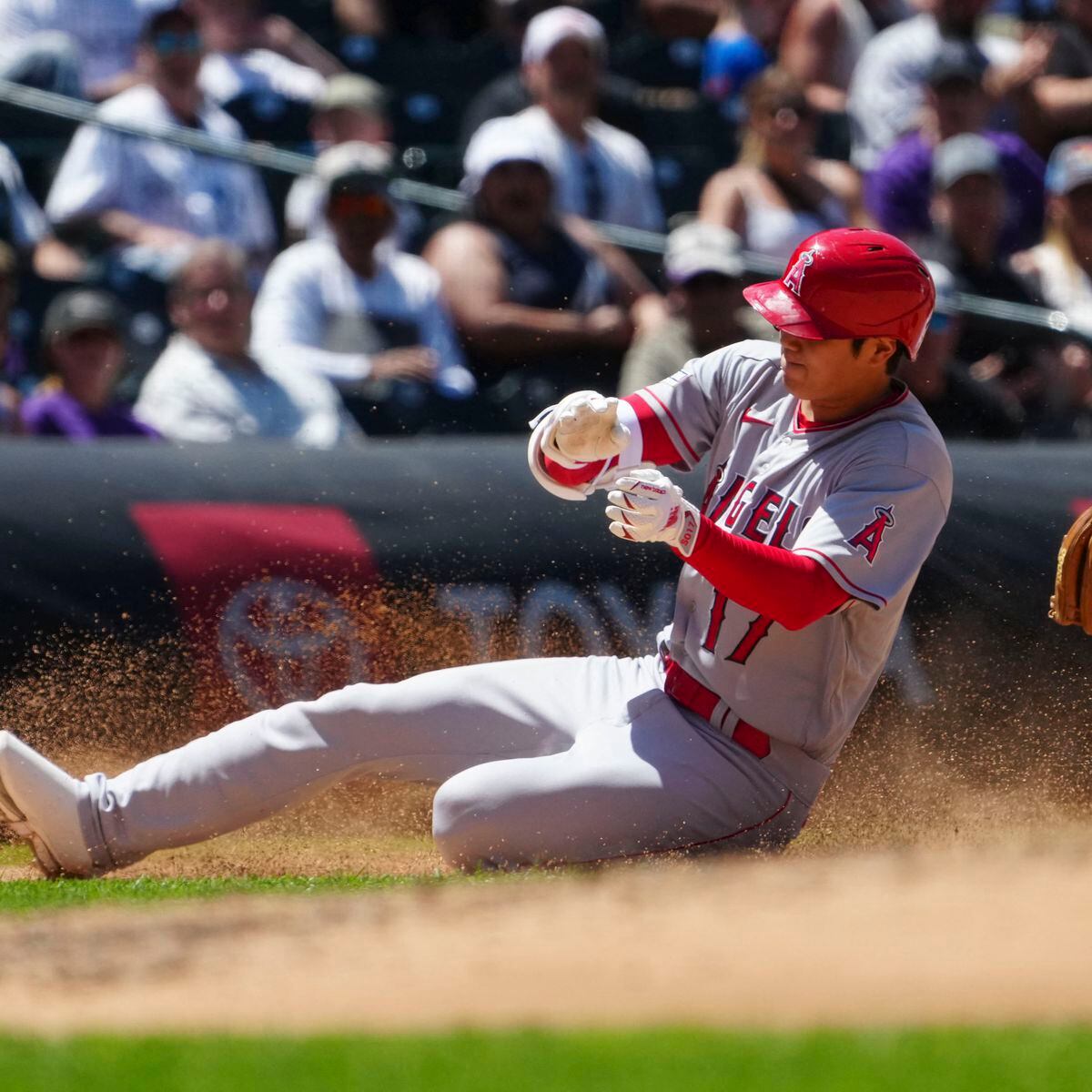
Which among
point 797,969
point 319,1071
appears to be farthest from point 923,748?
point 319,1071

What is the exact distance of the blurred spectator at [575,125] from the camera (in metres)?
8.20

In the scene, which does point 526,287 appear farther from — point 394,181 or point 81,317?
point 81,317

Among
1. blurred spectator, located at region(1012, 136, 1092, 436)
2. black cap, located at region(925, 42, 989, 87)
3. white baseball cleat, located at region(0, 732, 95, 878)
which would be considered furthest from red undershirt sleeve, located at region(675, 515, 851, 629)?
black cap, located at region(925, 42, 989, 87)

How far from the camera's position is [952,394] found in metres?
7.47

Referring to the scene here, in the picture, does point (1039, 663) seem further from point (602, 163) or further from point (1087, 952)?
point (602, 163)

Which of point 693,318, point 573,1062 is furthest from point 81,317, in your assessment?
point 573,1062

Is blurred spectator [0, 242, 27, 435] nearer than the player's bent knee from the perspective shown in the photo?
No

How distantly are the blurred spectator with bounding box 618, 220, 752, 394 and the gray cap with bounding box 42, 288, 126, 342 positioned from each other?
1.96 meters

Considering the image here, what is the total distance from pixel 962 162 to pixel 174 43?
11.5 feet

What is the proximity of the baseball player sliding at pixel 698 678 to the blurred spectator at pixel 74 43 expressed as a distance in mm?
4712

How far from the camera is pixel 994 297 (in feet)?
26.8

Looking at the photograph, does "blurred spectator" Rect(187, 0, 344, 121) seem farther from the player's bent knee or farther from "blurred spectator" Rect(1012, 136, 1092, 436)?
the player's bent knee

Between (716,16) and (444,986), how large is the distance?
7669 mm

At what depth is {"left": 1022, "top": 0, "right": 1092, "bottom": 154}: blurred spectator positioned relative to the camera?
921cm
